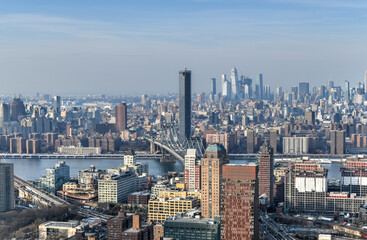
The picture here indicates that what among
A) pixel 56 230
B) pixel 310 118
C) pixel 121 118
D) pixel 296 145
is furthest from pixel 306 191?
pixel 121 118

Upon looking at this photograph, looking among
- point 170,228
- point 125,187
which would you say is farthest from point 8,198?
point 170,228

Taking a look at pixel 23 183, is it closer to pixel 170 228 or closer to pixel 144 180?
pixel 144 180

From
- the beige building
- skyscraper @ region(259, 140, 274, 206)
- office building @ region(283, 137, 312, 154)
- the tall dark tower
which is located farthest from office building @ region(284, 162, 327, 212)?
the tall dark tower

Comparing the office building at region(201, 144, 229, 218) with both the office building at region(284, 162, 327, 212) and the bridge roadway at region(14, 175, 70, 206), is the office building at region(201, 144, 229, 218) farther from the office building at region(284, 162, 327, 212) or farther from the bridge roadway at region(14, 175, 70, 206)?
the bridge roadway at region(14, 175, 70, 206)

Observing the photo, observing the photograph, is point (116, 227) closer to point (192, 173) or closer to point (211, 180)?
point (211, 180)

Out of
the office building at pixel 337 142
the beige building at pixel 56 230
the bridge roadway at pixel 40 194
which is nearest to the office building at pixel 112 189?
the bridge roadway at pixel 40 194
